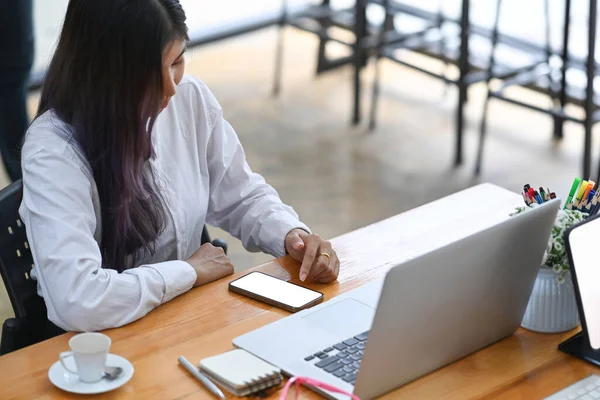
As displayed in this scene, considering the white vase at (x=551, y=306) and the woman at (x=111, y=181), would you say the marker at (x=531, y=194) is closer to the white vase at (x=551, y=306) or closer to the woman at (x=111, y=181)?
the white vase at (x=551, y=306)

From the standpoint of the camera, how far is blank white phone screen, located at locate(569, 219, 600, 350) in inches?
62.4

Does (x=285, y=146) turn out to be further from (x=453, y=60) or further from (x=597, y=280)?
(x=597, y=280)

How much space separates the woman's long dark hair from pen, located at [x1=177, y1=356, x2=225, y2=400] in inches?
15.8

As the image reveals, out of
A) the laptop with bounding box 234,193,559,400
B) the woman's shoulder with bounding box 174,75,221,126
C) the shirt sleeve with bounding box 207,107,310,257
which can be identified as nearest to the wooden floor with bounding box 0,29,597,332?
the shirt sleeve with bounding box 207,107,310,257

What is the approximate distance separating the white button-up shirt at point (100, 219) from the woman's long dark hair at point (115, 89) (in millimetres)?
31

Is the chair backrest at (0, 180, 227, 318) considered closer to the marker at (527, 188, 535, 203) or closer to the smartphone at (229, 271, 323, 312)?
the smartphone at (229, 271, 323, 312)

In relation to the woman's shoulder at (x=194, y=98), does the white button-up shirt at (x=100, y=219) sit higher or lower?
lower

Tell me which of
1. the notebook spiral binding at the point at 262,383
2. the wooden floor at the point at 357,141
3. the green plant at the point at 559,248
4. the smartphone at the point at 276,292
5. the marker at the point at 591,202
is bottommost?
→ the wooden floor at the point at 357,141

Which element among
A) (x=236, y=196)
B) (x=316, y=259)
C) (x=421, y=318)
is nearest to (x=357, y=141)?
(x=236, y=196)

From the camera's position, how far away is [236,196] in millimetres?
2205

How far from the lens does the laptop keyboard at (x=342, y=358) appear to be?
1577 millimetres

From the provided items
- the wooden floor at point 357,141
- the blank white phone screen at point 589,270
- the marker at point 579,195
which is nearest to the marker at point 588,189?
the marker at point 579,195

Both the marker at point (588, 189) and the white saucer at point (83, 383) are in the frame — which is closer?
the white saucer at point (83, 383)

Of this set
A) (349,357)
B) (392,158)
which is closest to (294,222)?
(349,357)
